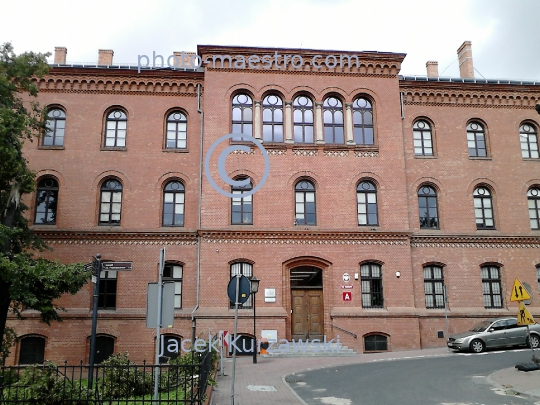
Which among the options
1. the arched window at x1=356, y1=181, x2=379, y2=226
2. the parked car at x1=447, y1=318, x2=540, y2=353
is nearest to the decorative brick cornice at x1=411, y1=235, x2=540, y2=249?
the arched window at x1=356, y1=181, x2=379, y2=226

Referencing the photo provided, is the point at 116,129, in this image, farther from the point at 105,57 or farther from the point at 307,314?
the point at 307,314

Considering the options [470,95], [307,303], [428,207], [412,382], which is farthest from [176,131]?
[412,382]

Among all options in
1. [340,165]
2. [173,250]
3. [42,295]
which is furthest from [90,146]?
[340,165]

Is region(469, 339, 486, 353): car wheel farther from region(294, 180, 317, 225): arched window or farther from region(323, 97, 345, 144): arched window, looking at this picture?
region(323, 97, 345, 144): arched window

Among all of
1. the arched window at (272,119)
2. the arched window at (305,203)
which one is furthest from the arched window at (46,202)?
the arched window at (305,203)

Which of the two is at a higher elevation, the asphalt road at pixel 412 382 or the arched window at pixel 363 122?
the arched window at pixel 363 122

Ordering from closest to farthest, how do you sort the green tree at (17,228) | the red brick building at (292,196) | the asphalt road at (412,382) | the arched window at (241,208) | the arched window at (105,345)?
the asphalt road at (412,382)
the green tree at (17,228)
the arched window at (105,345)
the red brick building at (292,196)
the arched window at (241,208)

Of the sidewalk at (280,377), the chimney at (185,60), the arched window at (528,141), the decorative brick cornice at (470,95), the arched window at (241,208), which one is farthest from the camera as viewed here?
the arched window at (528,141)

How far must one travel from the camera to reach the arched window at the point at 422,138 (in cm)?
2559

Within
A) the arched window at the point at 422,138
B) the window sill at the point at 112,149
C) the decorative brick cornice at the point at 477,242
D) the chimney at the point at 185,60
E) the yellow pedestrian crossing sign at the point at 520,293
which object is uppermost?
the chimney at the point at 185,60

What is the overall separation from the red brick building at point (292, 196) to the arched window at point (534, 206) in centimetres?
7

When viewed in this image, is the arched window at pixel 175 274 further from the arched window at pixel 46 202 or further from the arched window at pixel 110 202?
the arched window at pixel 46 202

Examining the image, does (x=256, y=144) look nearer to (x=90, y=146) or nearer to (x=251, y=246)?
(x=251, y=246)

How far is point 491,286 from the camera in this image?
2441 cm
